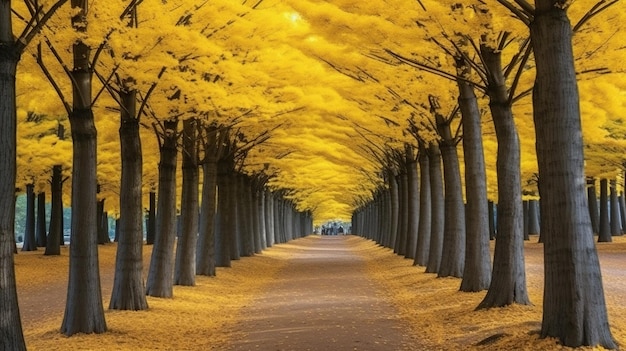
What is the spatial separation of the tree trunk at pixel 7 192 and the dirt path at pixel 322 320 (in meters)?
3.35

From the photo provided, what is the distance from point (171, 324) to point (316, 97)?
10.8 m

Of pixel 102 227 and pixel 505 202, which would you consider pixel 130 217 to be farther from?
pixel 102 227

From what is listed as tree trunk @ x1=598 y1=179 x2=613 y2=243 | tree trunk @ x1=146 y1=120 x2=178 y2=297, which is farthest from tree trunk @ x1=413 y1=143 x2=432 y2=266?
tree trunk @ x1=598 y1=179 x2=613 y2=243

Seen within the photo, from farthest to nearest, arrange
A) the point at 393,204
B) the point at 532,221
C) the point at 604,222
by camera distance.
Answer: the point at 532,221
the point at 393,204
the point at 604,222

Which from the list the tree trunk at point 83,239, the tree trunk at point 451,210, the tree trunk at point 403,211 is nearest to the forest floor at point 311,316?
the tree trunk at point 83,239

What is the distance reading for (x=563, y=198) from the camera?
29.4 feet

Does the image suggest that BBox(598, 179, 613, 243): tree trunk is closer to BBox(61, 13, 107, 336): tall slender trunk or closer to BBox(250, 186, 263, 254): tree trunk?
BBox(250, 186, 263, 254): tree trunk

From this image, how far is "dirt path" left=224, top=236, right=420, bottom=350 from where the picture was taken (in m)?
Answer: 10.6

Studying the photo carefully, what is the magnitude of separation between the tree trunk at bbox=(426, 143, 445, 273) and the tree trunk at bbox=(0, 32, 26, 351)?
16.0 metres

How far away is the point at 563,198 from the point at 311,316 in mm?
5774

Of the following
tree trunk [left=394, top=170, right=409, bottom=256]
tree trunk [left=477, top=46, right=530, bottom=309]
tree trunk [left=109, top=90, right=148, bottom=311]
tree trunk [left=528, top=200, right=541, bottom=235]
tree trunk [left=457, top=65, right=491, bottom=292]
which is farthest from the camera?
tree trunk [left=528, top=200, right=541, bottom=235]

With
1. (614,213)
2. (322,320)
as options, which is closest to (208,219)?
(322,320)

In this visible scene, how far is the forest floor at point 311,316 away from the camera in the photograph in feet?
34.8

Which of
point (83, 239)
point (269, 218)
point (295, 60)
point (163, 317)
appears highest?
point (295, 60)
